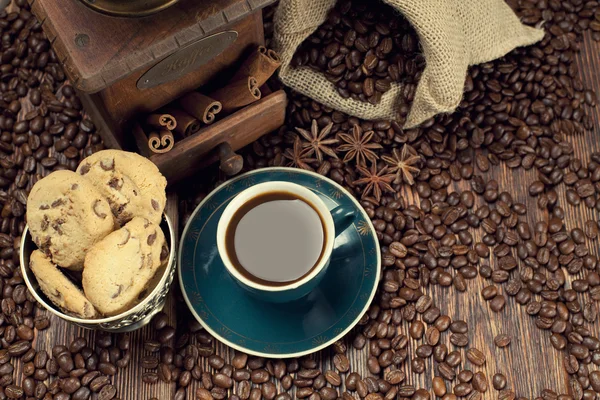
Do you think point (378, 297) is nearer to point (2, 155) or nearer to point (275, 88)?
point (275, 88)

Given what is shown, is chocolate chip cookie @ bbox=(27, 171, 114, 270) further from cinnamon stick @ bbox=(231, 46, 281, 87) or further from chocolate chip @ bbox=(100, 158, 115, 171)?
cinnamon stick @ bbox=(231, 46, 281, 87)

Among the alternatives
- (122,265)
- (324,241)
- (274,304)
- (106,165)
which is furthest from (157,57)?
(274,304)

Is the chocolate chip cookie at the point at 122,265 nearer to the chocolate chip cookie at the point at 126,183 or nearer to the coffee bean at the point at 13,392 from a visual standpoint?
the chocolate chip cookie at the point at 126,183

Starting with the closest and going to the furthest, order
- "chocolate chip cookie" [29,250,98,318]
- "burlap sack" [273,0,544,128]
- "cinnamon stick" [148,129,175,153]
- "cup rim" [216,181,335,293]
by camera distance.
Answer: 1. "chocolate chip cookie" [29,250,98,318]
2. "cup rim" [216,181,335,293]
3. "cinnamon stick" [148,129,175,153]
4. "burlap sack" [273,0,544,128]

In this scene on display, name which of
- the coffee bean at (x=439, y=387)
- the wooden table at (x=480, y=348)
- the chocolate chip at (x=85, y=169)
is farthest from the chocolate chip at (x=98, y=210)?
the coffee bean at (x=439, y=387)

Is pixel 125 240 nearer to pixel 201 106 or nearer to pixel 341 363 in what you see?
pixel 201 106

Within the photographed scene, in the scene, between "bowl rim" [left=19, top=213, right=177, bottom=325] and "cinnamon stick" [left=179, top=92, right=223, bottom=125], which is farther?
"cinnamon stick" [left=179, top=92, right=223, bottom=125]

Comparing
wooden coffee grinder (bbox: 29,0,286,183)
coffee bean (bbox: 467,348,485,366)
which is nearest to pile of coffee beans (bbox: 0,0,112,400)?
wooden coffee grinder (bbox: 29,0,286,183)
